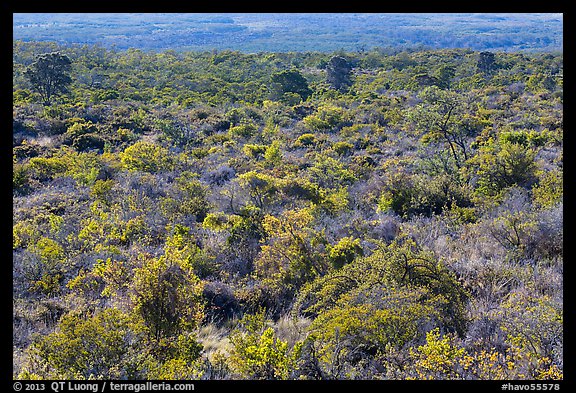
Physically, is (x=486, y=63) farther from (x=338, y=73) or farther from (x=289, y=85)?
(x=289, y=85)

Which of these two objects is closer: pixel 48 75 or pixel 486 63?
pixel 48 75

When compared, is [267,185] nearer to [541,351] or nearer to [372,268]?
[372,268]

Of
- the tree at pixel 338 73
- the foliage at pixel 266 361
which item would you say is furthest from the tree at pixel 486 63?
the foliage at pixel 266 361

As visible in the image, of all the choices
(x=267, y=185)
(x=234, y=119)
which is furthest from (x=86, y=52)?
(x=267, y=185)

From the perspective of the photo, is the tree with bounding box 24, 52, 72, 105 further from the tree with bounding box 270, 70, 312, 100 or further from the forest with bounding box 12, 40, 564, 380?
the tree with bounding box 270, 70, 312, 100

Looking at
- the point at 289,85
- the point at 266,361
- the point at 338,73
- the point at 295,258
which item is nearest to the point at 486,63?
the point at 338,73

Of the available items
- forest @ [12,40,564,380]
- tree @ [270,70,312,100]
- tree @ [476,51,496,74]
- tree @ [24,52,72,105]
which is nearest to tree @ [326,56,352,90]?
tree @ [270,70,312,100]
